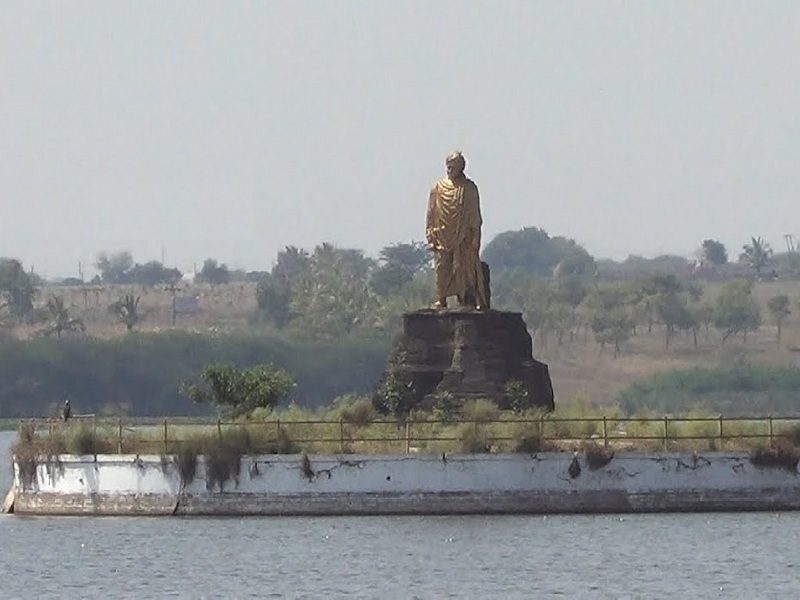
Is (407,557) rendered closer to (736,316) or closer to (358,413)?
(358,413)

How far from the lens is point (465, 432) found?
62.2m

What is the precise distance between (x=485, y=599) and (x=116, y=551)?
36.3 feet

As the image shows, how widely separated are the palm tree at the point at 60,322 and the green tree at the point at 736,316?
33.7m

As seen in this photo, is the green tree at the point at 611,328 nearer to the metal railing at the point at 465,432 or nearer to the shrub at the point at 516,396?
the shrub at the point at 516,396

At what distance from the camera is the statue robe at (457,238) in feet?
221

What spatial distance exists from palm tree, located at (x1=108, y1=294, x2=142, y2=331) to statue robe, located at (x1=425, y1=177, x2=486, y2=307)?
4205 inches

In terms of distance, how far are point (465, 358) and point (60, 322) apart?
343 feet

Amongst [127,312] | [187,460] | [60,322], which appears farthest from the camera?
[127,312]

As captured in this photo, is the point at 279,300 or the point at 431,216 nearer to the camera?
the point at 431,216

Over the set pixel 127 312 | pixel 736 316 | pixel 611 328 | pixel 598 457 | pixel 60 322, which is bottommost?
pixel 598 457

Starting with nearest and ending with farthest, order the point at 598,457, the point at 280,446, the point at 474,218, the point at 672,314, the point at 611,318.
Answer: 1. the point at 598,457
2. the point at 280,446
3. the point at 474,218
4. the point at 672,314
5. the point at 611,318

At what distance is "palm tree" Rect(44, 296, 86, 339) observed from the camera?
167250 mm

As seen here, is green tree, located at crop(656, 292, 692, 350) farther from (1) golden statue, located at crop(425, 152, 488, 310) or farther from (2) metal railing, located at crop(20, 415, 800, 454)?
(2) metal railing, located at crop(20, 415, 800, 454)

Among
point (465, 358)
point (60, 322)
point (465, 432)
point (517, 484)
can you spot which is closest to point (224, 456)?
point (465, 432)
